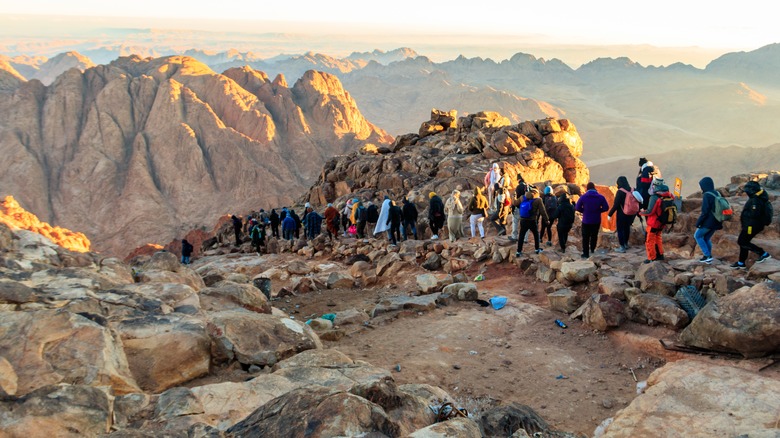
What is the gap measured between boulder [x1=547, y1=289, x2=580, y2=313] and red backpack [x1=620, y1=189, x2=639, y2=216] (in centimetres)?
228

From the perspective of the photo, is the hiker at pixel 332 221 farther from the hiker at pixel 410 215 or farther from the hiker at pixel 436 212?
the hiker at pixel 436 212

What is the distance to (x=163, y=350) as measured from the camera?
648cm

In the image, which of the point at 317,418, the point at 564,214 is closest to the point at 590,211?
the point at 564,214

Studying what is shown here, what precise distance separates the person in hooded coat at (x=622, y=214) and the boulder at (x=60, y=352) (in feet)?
31.0

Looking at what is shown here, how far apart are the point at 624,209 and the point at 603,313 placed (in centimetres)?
334

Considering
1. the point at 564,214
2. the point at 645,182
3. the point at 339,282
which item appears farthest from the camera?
the point at 339,282

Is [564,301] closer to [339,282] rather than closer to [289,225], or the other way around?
[339,282]

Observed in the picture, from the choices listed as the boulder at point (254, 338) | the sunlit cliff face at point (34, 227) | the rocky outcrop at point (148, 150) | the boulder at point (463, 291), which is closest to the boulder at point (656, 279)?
the boulder at point (463, 291)

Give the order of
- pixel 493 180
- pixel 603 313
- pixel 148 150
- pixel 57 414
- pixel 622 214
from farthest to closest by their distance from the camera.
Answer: pixel 148 150
pixel 493 180
pixel 622 214
pixel 603 313
pixel 57 414

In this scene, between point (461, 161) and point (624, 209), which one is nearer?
point (624, 209)

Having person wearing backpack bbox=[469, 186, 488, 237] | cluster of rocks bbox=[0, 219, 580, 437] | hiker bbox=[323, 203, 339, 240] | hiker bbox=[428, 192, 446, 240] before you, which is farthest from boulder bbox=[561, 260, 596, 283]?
hiker bbox=[323, 203, 339, 240]

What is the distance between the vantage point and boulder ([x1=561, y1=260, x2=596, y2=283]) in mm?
10586

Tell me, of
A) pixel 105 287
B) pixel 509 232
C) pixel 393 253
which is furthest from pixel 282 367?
pixel 509 232

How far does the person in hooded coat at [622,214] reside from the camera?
11.2 m
